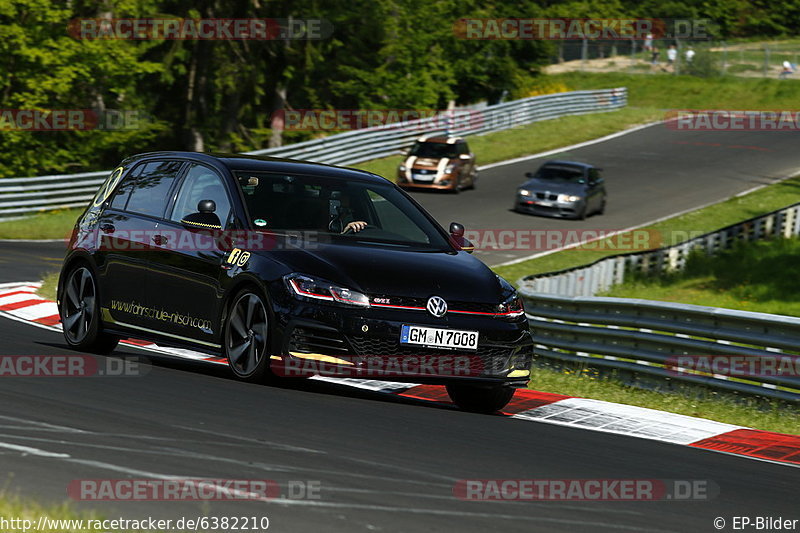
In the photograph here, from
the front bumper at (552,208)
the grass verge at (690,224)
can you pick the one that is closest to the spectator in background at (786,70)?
the grass verge at (690,224)

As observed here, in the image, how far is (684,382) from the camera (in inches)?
439

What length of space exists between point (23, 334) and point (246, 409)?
496 cm

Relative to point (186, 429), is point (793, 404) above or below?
below

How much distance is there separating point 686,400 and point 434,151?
24.1m

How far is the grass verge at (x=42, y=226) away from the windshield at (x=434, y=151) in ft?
30.6

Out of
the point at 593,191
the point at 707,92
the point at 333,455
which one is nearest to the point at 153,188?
the point at 333,455

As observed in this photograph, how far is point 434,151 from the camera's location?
34.6 m

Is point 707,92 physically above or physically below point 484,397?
below

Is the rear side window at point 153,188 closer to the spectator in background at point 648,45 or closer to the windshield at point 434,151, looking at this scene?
the windshield at point 434,151

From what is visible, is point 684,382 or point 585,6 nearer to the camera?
point 684,382

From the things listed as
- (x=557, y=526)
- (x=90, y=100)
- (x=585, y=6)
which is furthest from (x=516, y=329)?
(x=585, y=6)

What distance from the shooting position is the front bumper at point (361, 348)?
8.18 m

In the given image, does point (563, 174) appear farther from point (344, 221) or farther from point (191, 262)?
point (191, 262)

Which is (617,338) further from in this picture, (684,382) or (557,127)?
(557,127)
